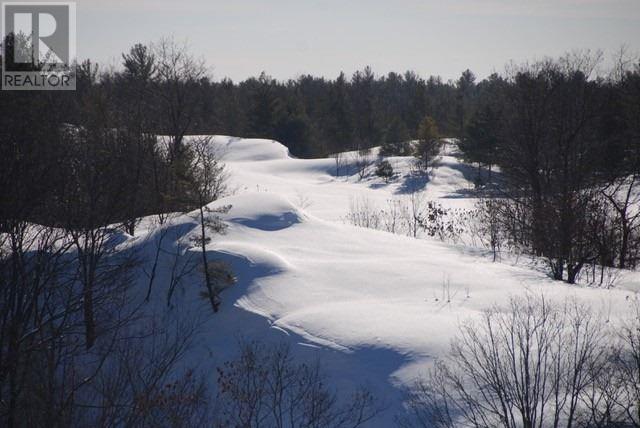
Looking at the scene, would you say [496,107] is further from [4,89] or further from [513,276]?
[4,89]

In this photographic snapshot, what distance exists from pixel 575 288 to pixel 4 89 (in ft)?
50.9

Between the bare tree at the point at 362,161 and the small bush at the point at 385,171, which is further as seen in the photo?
the bare tree at the point at 362,161

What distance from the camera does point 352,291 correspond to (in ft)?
→ 45.4

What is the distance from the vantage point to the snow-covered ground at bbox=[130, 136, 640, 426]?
1075 cm

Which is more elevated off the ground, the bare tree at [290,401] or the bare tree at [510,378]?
the bare tree at [510,378]

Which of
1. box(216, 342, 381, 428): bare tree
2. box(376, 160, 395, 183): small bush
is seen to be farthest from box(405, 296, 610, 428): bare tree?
box(376, 160, 395, 183): small bush

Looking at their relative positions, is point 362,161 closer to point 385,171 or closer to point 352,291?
point 385,171

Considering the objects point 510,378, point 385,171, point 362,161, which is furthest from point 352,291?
point 362,161

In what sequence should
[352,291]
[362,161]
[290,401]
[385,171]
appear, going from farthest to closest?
[362,161], [385,171], [352,291], [290,401]

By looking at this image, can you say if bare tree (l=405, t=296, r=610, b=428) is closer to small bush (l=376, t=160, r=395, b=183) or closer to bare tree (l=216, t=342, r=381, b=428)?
bare tree (l=216, t=342, r=381, b=428)

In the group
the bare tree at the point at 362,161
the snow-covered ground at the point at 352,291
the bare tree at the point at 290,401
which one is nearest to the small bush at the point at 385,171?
the bare tree at the point at 362,161

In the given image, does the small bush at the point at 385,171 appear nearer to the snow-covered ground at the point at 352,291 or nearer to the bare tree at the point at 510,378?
the snow-covered ground at the point at 352,291

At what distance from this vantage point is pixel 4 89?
12.8 m

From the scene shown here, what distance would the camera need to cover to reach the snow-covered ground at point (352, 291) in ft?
35.3
